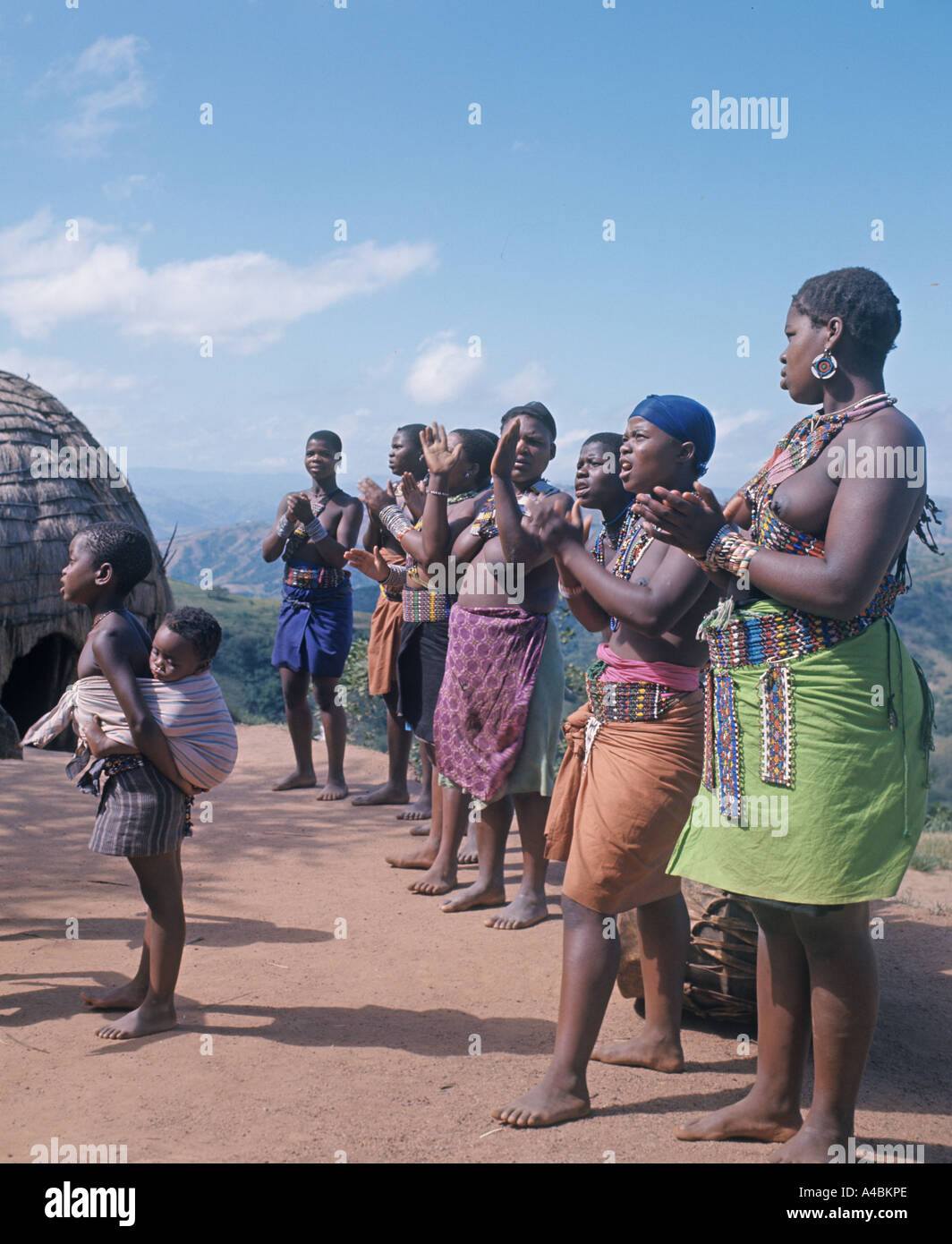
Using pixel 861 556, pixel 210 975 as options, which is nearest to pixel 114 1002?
pixel 210 975

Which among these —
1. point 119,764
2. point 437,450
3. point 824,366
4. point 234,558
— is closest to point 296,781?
point 437,450

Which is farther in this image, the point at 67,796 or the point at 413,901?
the point at 67,796

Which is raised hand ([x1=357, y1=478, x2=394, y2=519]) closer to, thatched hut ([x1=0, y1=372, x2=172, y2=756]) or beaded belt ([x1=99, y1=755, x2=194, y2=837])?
beaded belt ([x1=99, y1=755, x2=194, y2=837])

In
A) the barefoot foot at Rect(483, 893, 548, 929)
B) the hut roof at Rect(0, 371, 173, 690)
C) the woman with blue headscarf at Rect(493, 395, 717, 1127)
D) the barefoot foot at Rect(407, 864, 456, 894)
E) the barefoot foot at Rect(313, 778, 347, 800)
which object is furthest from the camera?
the hut roof at Rect(0, 371, 173, 690)

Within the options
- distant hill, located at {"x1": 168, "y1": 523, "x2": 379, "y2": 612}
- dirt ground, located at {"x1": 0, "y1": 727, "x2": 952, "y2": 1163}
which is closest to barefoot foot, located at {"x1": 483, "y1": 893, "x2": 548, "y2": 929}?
dirt ground, located at {"x1": 0, "y1": 727, "x2": 952, "y2": 1163}

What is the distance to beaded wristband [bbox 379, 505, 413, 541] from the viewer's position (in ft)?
17.6

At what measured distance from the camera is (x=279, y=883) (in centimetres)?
546

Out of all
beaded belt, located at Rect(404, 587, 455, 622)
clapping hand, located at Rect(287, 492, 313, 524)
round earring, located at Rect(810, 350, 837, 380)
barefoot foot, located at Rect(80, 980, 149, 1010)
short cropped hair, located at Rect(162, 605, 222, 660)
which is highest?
round earring, located at Rect(810, 350, 837, 380)

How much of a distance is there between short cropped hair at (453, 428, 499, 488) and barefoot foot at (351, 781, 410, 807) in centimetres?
260

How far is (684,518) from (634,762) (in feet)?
2.73

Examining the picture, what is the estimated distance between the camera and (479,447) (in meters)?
5.20

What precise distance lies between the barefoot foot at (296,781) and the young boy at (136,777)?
3.93 meters
